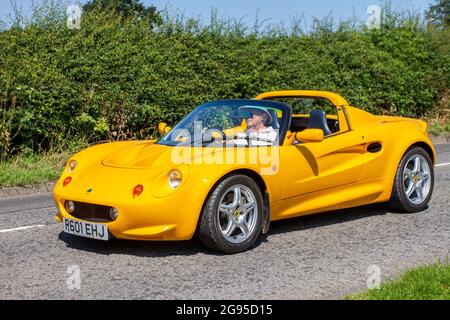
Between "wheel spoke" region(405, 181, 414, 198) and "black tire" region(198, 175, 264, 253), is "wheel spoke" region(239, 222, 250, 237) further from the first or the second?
"wheel spoke" region(405, 181, 414, 198)

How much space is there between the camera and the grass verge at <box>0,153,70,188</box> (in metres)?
10.3

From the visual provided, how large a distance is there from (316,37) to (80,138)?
7.97 metres

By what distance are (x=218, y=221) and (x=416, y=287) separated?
1817 mm

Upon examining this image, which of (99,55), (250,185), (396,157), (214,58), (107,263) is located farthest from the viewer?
(214,58)

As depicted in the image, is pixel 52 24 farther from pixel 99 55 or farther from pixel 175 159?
pixel 175 159

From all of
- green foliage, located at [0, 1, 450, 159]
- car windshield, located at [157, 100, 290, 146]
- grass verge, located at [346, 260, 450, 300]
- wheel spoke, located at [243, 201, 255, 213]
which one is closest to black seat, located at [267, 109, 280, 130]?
car windshield, located at [157, 100, 290, 146]

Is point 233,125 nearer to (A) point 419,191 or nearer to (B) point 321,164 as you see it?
(B) point 321,164

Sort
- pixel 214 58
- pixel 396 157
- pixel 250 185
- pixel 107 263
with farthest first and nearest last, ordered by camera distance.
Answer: pixel 214 58
pixel 396 157
pixel 250 185
pixel 107 263

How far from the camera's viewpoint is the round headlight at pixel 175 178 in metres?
6.06

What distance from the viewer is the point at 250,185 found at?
642cm

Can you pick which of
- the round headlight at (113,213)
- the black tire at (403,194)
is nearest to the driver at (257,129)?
the round headlight at (113,213)

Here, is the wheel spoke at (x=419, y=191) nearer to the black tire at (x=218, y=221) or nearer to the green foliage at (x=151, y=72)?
the black tire at (x=218, y=221)

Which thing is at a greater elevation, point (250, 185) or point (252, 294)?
point (250, 185)
